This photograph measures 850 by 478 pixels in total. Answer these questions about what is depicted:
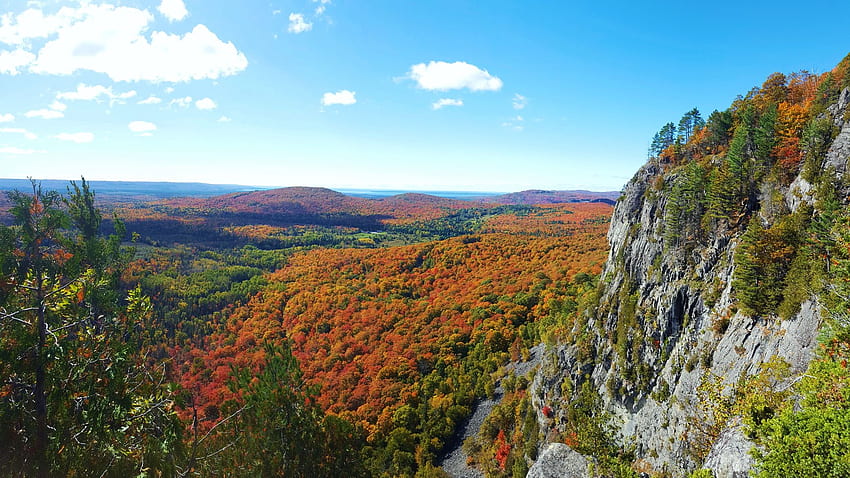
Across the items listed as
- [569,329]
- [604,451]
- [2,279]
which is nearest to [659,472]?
[604,451]

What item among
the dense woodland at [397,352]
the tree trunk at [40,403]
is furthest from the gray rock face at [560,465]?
the tree trunk at [40,403]

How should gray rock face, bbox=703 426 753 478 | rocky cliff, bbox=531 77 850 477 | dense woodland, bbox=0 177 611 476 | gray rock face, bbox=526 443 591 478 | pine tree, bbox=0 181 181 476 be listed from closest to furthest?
pine tree, bbox=0 181 181 476
dense woodland, bbox=0 177 611 476
gray rock face, bbox=703 426 753 478
gray rock face, bbox=526 443 591 478
rocky cliff, bbox=531 77 850 477

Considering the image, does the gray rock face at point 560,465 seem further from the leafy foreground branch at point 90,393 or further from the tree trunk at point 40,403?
the tree trunk at point 40,403

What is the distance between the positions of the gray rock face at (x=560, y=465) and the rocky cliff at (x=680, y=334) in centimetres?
39

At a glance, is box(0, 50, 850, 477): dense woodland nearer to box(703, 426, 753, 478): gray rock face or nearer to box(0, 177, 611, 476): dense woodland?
box(0, 177, 611, 476): dense woodland

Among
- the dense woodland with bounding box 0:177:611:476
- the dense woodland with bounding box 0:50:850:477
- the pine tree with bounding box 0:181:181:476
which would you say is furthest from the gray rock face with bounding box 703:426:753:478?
the pine tree with bounding box 0:181:181:476

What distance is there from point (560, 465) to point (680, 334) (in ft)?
60.9

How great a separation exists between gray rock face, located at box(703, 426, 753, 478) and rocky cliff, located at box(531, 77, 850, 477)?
5 cm

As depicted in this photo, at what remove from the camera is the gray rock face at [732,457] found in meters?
12.1

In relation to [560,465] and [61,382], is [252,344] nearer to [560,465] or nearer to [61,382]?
[560,465]

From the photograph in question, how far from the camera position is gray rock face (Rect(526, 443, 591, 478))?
62.1 ft

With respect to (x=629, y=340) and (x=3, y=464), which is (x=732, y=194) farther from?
(x=3, y=464)

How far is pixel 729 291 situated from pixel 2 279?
38163 millimetres

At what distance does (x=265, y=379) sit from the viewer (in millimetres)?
13758
